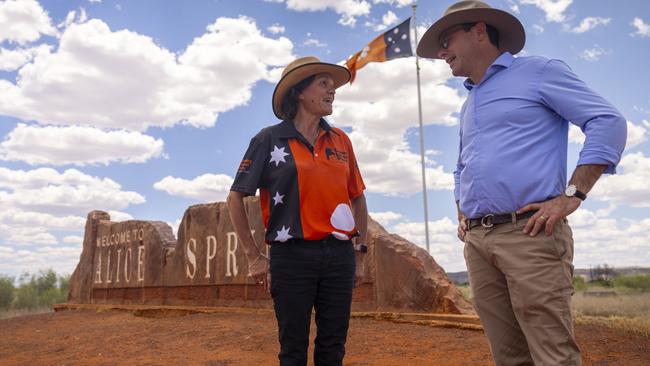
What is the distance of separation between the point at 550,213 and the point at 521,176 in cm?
20

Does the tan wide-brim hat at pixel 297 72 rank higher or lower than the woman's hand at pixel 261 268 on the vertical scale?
higher

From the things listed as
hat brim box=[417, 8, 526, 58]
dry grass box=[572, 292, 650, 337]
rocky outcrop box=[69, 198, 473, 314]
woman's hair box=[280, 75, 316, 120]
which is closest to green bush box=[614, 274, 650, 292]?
dry grass box=[572, 292, 650, 337]

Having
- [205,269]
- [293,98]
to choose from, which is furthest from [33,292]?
[293,98]

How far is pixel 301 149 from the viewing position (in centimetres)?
288

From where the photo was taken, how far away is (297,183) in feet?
9.15

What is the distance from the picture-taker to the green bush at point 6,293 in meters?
19.6

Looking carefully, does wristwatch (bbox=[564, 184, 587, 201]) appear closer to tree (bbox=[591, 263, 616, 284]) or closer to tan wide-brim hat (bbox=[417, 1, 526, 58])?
tan wide-brim hat (bbox=[417, 1, 526, 58])

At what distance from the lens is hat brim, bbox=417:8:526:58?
2.58 m

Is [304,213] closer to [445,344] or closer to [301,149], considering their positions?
[301,149]

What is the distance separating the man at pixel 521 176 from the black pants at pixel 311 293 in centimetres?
60

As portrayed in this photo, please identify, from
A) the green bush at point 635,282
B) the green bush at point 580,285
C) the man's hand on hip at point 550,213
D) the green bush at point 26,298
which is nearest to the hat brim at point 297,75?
the man's hand on hip at point 550,213

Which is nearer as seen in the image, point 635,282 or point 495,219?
point 495,219

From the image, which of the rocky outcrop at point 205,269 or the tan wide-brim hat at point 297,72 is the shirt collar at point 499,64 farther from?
the rocky outcrop at point 205,269

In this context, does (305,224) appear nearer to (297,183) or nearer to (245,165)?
(297,183)
